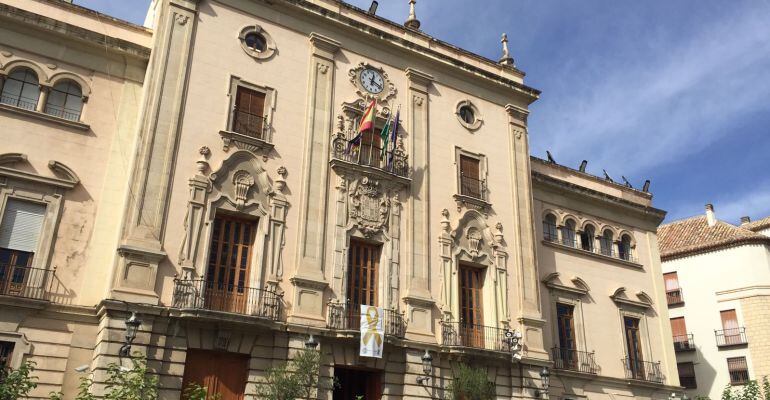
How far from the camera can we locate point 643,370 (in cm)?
2573

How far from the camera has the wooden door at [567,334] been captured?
77.5ft

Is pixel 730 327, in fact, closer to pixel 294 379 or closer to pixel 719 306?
pixel 719 306

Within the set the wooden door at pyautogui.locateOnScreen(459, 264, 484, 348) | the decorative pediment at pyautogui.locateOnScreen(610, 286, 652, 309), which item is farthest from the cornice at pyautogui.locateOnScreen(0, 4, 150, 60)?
the decorative pediment at pyautogui.locateOnScreen(610, 286, 652, 309)

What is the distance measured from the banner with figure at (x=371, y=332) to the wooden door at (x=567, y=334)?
8334mm

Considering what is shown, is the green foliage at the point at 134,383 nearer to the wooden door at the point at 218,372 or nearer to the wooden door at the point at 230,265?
the wooden door at the point at 218,372

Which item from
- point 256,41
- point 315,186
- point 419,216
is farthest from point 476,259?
point 256,41

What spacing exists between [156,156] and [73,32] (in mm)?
4223

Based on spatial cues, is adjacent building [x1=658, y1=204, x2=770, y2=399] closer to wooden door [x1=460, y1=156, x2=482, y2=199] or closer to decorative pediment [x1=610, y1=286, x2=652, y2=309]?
decorative pediment [x1=610, y1=286, x2=652, y2=309]

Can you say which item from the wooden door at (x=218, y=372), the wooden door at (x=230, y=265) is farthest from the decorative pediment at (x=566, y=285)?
→ the wooden door at (x=218, y=372)

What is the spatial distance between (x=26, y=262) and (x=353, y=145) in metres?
9.26

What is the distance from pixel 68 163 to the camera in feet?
55.7

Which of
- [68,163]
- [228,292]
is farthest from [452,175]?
[68,163]

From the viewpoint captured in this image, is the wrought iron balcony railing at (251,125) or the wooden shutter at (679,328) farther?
the wooden shutter at (679,328)

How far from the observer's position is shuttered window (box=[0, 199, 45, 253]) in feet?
51.9
